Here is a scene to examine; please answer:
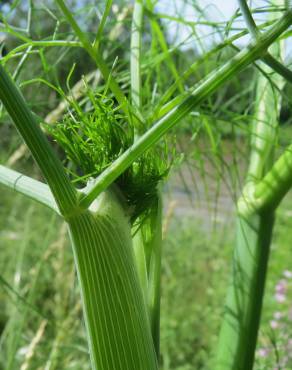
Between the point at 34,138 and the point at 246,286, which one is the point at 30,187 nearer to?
the point at 34,138

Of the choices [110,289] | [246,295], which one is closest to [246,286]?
[246,295]

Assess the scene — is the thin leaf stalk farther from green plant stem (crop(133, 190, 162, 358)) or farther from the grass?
the grass

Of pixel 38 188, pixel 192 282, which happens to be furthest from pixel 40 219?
pixel 38 188

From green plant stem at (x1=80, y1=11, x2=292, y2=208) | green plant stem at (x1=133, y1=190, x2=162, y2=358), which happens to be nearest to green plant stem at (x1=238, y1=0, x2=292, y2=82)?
green plant stem at (x1=80, y1=11, x2=292, y2=208)

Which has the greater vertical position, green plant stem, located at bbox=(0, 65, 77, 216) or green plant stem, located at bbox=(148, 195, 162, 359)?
green plant stem, located at bbox=(0, 65, 77, 216)

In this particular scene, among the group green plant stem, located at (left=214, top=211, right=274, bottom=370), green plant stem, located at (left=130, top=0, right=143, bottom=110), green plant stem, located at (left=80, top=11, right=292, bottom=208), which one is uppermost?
green plant stem, located at (left=130, top=0, right=143, bottom=110)

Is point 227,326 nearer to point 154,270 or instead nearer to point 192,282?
point 154,270
